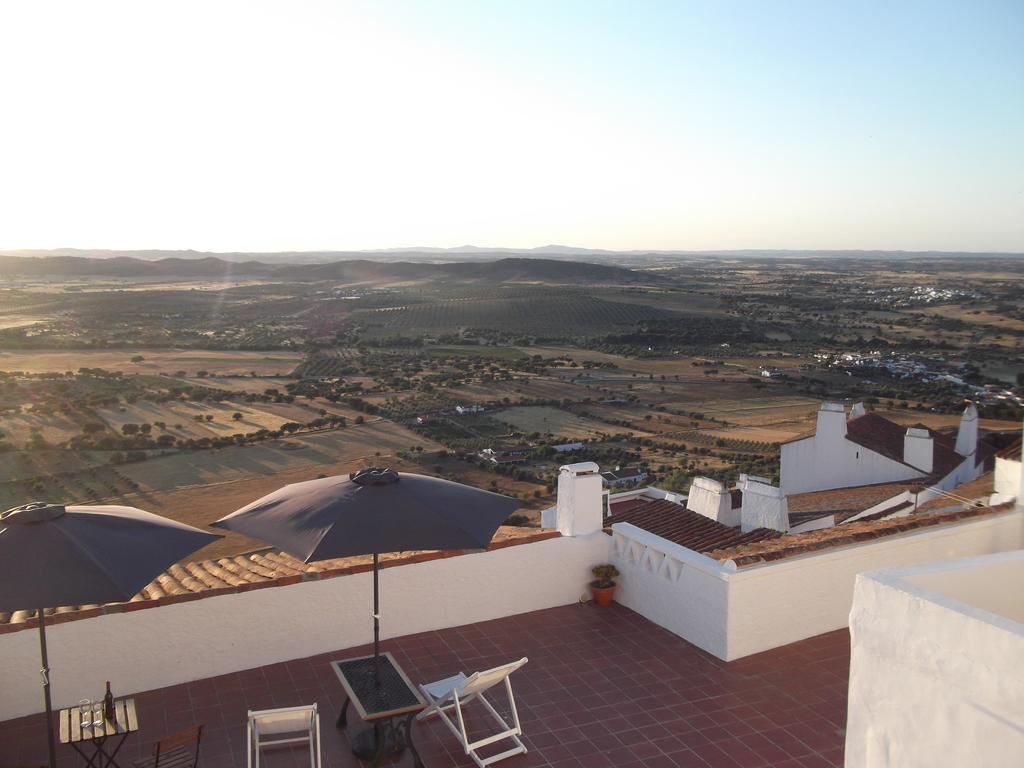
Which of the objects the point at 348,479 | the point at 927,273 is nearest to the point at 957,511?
the point at 348,479

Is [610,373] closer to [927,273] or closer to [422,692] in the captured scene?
[422,692]

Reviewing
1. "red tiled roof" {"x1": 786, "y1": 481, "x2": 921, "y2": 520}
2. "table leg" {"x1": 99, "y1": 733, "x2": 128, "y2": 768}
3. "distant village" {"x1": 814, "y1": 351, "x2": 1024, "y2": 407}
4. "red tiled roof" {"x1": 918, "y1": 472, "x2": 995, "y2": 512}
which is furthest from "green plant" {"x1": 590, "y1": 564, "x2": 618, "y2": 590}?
"distant village" {"x1": 814, "y1": 351, "x2": 1024, "y2": 407}

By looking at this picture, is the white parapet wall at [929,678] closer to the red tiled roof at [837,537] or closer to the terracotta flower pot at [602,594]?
the red tiled roof at [837,537]

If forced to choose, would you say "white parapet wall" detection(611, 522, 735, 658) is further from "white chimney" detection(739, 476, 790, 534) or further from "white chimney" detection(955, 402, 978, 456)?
"white chimney" detection(955, 402, 978, 456)

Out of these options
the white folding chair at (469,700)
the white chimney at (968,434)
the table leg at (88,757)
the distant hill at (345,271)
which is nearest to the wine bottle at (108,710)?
the table leg at (88,757)

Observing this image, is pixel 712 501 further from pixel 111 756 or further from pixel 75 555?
pixel 75 555

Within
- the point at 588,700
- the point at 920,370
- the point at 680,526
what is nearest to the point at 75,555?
the point at 588,700
